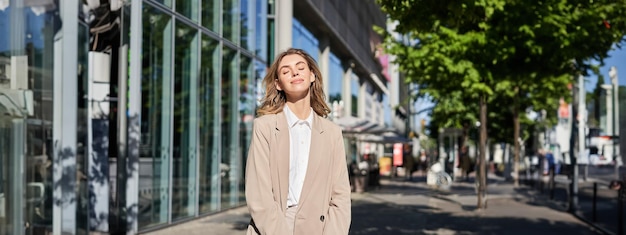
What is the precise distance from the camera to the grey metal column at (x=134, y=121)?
524 inches

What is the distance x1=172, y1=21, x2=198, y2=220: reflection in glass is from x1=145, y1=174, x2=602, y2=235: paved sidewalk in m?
0.48

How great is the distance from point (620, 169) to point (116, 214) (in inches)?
289

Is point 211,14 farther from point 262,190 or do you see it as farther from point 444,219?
point 262,190

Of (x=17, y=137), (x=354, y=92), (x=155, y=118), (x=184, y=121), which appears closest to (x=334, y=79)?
(x=354, y=92)

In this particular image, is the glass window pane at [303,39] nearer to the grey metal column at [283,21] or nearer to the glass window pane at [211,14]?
the grey metal column at [283,21]

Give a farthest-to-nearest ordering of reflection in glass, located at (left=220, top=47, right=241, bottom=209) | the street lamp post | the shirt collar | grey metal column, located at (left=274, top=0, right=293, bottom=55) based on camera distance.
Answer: grey metal column, located at (left=274, top=0, right=293, bottom=55) → reflection in glass, located at (left=220, top=47, right=241, bottom=209) → the street lamp post → the shirt collar

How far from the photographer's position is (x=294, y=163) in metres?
3.80

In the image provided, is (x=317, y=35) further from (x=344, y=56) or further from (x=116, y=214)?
(x=116, y=214)

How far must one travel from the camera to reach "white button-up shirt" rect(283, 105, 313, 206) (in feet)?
12.4

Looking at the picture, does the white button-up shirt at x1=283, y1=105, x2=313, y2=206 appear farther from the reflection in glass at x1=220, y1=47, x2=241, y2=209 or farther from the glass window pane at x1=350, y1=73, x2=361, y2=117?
the glass window pane at x1=350, y1=73, x2=361, y2=117

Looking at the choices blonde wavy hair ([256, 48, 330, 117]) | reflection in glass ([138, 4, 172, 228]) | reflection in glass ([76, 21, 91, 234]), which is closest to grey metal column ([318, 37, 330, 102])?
reflection in glass ([138, 4, 172, 228])

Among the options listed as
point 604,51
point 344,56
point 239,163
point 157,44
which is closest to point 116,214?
point 157,44

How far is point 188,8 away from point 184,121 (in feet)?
6.51

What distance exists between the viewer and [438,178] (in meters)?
31.0
